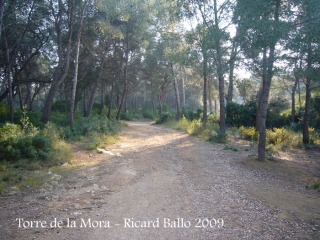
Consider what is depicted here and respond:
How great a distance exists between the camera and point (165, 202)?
570 centimetres

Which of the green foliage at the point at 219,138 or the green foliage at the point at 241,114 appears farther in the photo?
the green foliage at the point at 241,114

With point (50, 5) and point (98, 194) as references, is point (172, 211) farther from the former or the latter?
point (50, 5)

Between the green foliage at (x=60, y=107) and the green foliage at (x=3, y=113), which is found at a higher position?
the green foliage at (x=60, y=107)

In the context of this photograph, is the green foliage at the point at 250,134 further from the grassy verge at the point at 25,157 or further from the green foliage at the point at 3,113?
the green foliage at the point at 3,113

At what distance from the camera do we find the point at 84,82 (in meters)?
26.9

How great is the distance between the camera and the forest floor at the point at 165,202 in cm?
442

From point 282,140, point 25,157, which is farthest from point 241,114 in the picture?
point 25,157

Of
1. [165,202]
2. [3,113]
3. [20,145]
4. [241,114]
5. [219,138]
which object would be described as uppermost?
[3,113]

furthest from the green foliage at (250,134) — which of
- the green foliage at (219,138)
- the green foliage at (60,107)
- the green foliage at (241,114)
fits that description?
the green foliage at (60,107)

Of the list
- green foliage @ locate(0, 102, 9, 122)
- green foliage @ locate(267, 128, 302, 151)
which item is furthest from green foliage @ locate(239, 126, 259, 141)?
green foliage @ locate(0, 102, 9, 122)

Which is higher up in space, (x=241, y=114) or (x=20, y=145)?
(x=241, y=114)

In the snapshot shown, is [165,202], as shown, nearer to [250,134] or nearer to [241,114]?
[250,134]

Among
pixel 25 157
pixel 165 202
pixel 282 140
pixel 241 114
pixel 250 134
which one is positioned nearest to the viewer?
pixel 165 202

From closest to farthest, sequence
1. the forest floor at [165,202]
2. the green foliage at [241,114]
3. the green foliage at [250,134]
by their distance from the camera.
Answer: the forest floor at [165,202] < the green foliage at [250,134] < the green foliage at [241,114]
